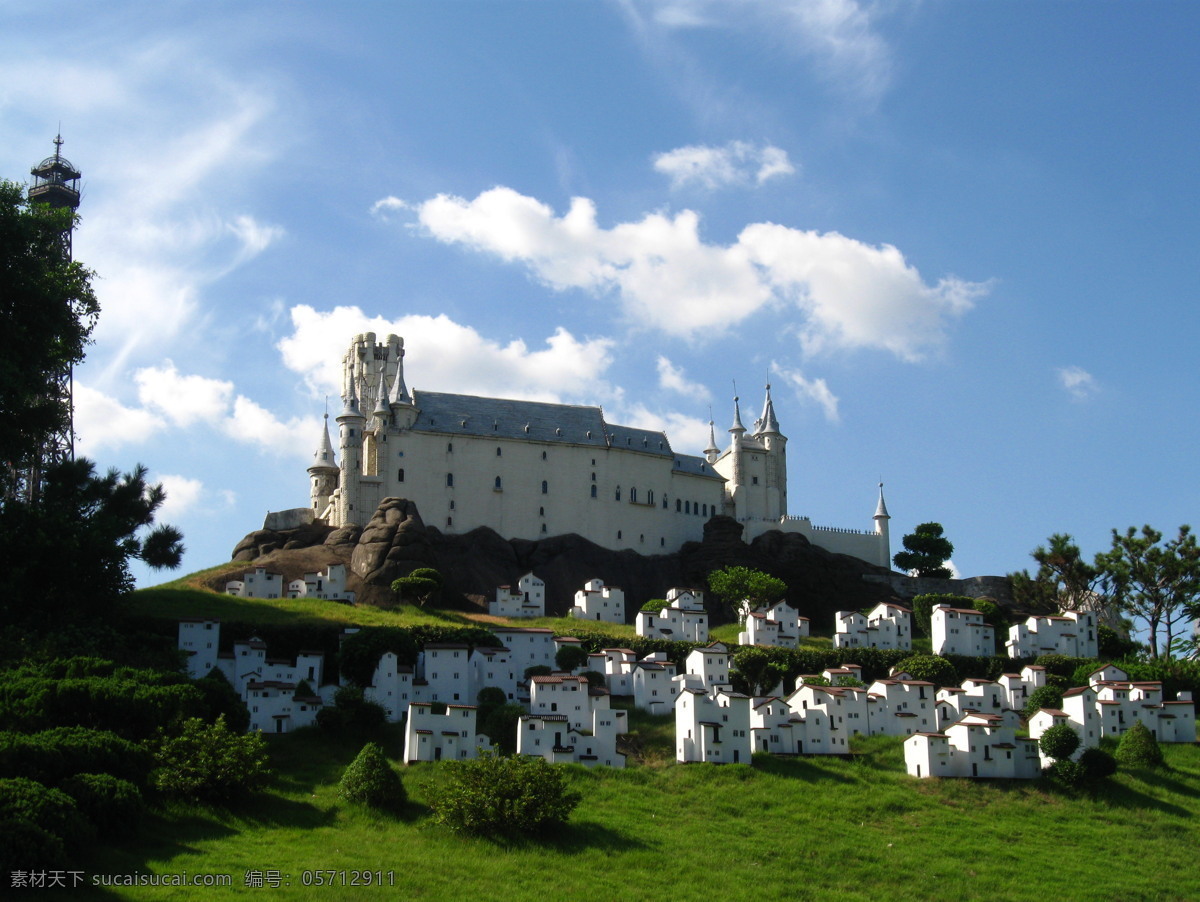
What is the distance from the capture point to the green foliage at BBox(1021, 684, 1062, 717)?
7412 centimetres

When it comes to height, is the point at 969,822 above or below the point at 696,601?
below

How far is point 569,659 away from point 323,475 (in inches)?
1490

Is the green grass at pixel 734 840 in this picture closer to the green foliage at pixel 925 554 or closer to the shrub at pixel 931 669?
the shrub at pixel 931 669

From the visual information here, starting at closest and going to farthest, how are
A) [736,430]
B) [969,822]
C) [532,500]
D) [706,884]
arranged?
[706,884] → [969,822] → [532,500] → [736,430]

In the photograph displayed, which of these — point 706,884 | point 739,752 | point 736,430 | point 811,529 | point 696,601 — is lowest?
point 706,884

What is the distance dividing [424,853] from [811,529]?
6403 centimetres

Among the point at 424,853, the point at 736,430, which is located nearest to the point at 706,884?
the point at 424,853

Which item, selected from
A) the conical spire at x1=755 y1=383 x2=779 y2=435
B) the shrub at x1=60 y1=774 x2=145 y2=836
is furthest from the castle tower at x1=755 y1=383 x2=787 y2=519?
the shrub at x1=60 y1=774 x2=145 y2=836

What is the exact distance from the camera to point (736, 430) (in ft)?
373

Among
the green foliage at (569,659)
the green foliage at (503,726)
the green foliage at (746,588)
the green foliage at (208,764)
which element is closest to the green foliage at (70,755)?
the green foliage at (208,764)

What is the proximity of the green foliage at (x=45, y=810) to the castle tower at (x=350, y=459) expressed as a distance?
54174mm

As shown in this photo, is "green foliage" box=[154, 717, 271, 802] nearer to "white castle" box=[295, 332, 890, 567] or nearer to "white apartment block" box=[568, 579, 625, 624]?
"white apartment block" box=[568, 579, 625, 624]

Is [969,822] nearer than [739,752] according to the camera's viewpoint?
Yes

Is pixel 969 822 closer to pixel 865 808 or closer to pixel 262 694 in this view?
pixel 865 808
